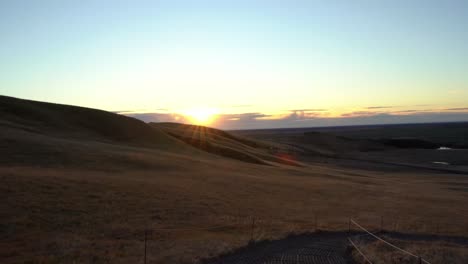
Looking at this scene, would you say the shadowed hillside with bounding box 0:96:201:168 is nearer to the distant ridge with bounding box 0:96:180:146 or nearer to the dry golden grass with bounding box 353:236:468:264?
the distant ridge with bounding box 0:96:180:146

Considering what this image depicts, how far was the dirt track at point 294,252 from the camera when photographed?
15367mm

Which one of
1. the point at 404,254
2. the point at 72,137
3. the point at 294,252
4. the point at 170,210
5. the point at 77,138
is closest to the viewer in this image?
the point at 404,254

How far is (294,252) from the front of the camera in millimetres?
16828

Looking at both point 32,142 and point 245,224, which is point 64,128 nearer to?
point 32,142

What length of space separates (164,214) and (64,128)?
45.3 metres

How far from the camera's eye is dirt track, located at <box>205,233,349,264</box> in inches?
605

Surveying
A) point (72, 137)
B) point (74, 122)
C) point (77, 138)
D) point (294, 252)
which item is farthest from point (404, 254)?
point (74, 122)

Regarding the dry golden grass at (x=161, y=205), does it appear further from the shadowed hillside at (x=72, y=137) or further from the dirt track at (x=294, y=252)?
the dirt track at (x=294, y=252)

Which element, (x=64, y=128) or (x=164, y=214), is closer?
(x=164, y=214)

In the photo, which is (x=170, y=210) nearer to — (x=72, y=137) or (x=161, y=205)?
(x=161, y=205)

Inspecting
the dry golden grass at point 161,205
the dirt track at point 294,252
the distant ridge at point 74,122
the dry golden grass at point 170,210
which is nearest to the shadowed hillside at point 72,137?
the distant ridge at point 74,122

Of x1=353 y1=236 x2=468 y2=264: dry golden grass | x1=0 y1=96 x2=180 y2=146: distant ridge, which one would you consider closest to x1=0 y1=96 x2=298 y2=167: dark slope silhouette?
x1=0 y1=96 x2=180 y2=146: distant ridge

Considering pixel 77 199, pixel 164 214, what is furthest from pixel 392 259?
pixel 77 199

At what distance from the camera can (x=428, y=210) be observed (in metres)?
33.7
